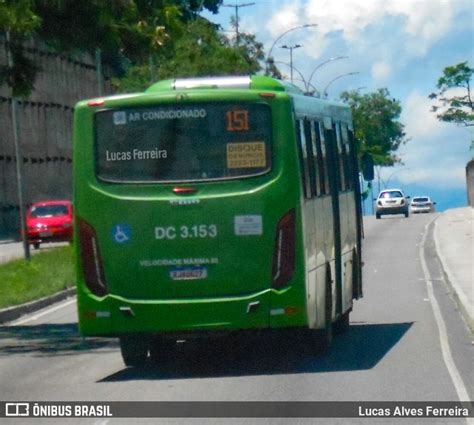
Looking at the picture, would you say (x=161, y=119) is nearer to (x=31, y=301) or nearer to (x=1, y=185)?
(x=31, y=301)

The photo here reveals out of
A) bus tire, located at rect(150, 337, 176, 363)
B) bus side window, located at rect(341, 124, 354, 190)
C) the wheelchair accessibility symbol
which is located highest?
bus side window, located at rect(341, 124, 354, 190)

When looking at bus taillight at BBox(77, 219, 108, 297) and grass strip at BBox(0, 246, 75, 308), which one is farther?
grass strip at BBox(0, 246, 75, 308)

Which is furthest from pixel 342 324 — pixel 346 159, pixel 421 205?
pixel 421 205

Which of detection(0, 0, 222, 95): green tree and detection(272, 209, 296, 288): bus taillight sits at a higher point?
detection(0, 0, 222, 95): green tree

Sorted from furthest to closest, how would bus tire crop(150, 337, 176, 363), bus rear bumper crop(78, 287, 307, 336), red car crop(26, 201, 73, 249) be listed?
red car crop(26, 201, 73, 249)
bus tire crop(150, 337, 176, 363)
bus rear bumper crop(78, 287, 307, 336)

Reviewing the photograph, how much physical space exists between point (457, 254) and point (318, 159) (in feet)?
71.2

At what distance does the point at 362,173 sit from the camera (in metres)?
22.1

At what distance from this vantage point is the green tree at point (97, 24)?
2031 cm

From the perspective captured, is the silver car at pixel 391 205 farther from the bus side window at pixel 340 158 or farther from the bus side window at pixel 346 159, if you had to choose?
the bus side window at pixel 340 158

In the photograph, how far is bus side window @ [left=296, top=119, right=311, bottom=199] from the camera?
51.6 ft

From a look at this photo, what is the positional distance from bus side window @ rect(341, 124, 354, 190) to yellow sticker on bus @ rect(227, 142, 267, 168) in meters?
4.61

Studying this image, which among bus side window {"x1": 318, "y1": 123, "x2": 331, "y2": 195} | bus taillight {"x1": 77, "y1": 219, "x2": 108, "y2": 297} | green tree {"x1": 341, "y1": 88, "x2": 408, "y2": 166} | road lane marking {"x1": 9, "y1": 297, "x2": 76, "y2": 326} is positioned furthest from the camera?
green tree {"x1": 341, "y1": 88, "x2": 408, "y2": 166}

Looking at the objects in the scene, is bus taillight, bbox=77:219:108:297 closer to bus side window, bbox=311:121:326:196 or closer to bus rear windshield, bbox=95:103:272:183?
bus rear windshield, bbox=95:103:272:183

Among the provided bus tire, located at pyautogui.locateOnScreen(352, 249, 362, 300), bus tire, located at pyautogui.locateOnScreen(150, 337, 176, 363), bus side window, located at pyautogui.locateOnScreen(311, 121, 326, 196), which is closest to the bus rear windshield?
bus side window, located at pyautogui.locateOnScreen(311, 121, 326, 196)
